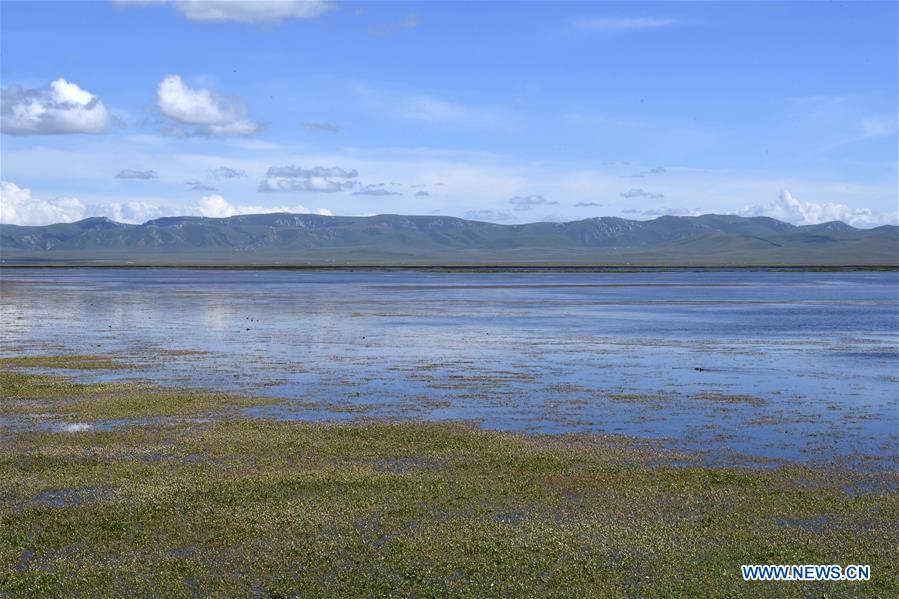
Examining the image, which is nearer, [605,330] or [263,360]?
[263,360]

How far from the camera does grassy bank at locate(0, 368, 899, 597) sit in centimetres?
1448

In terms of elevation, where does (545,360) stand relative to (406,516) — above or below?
above

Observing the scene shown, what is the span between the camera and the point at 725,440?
2472 cm

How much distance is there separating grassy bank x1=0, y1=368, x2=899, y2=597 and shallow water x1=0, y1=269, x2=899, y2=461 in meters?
3.77

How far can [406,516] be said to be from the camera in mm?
17484

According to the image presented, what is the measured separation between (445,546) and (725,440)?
38.6 feet

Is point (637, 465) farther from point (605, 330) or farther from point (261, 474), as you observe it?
point (605, 330)

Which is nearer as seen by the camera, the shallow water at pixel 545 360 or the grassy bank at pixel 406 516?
the grassy bank at pixel 406 516

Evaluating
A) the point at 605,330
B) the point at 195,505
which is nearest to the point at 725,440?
the point at 195,505

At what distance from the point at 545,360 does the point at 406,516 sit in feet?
81.3

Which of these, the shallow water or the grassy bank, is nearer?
the grassy bank

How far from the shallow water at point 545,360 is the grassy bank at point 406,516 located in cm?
377

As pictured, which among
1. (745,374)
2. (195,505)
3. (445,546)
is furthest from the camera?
A: (745,374)

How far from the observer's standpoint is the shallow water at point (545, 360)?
90.6ft
